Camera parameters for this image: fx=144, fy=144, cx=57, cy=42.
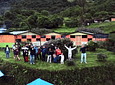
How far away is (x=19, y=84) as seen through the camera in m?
14.5

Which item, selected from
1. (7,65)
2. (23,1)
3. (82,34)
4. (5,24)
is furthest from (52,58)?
(23,1)

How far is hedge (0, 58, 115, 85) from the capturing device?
14.1 meters

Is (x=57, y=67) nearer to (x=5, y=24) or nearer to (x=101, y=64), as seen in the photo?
(x=101, y=64)

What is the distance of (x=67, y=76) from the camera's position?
46.5 ft

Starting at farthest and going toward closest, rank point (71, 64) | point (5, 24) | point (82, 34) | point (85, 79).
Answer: point (5, 24)
point (82, 34)
point (71, 64)
point (85, 79)

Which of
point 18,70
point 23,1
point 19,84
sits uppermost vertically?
point 23,1

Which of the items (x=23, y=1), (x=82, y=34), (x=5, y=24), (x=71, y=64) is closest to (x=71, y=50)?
(x=71, y=64)

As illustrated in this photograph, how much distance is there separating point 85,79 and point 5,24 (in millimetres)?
41351

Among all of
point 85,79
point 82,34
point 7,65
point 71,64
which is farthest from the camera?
point 82,34

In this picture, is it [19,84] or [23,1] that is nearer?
[19,84]

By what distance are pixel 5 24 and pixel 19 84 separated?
1513 inches

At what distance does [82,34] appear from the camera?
26.1m

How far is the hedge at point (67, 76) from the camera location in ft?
46.1

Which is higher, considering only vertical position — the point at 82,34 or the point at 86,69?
the point at 82,34
